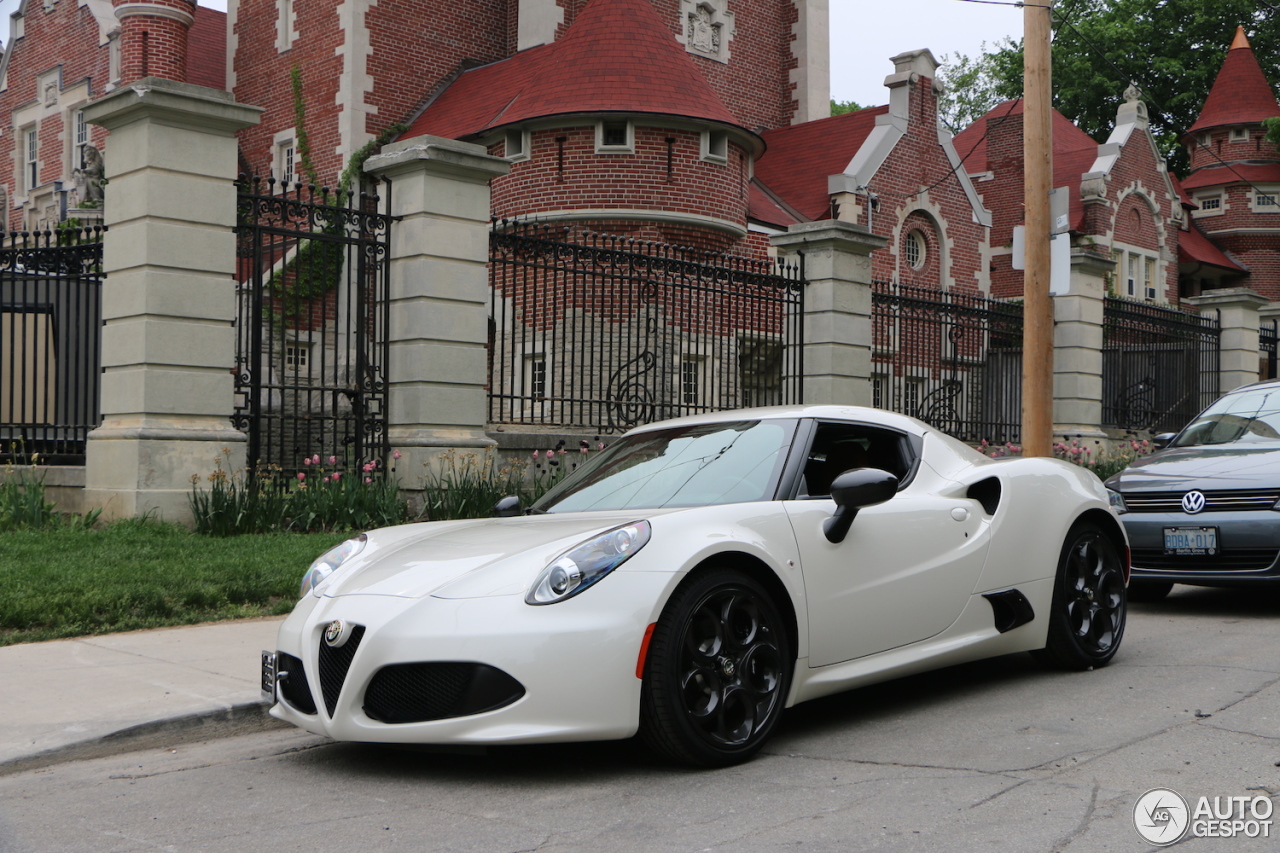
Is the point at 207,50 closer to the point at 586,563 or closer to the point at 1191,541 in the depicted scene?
the point at 1191,541

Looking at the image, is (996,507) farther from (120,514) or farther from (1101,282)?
(1101,282)

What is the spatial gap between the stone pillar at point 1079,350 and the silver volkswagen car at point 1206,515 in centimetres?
889

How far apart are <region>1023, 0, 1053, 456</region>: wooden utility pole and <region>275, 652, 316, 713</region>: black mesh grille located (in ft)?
26.0

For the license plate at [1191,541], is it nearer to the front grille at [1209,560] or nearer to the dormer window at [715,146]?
the front grille at [1209,560]

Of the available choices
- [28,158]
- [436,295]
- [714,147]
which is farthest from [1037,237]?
[28,158]

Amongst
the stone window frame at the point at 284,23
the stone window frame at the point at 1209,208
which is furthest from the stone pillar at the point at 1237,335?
the stone window frame at the point at 1209,208

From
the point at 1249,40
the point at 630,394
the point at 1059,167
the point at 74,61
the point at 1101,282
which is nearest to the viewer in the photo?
the point at 630,394

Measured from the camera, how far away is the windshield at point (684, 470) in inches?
198

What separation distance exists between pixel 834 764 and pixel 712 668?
0.57 metres

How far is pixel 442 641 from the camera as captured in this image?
13.3 ft

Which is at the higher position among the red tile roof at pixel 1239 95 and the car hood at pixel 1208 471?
the red tile roof at pixel 1239 95

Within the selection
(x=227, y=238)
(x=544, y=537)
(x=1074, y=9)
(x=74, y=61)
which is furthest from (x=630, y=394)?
(x=1074, y=9)

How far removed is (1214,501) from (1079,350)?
10.1 meters

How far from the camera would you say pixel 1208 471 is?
8.16 metres
